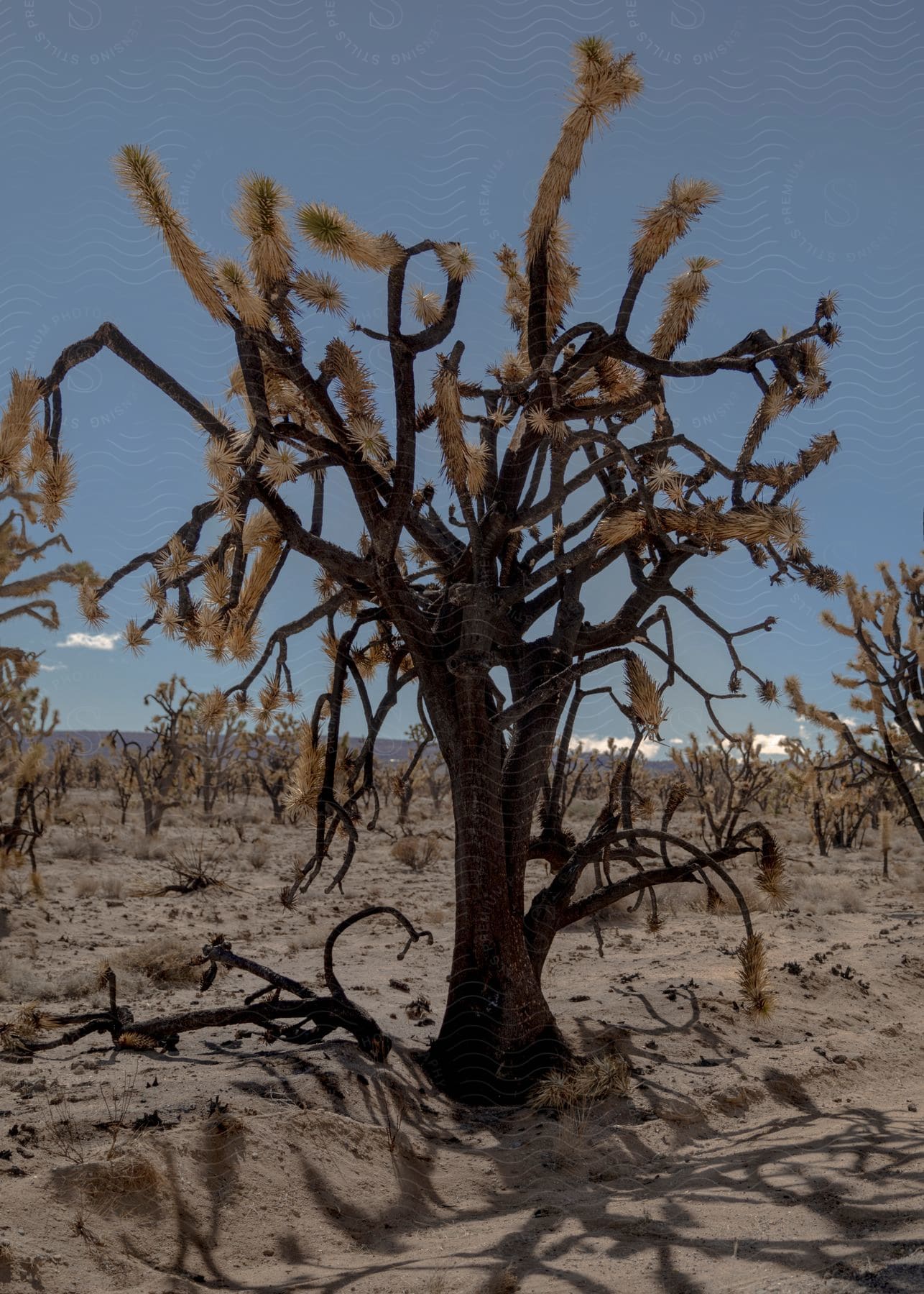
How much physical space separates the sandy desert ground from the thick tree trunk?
0.21m

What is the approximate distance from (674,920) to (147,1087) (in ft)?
28.5

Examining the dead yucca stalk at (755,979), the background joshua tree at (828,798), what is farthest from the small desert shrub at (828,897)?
the dead yucca stalk at (755,979)

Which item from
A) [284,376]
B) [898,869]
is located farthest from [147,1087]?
[898,869]

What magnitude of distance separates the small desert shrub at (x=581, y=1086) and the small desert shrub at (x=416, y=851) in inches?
462

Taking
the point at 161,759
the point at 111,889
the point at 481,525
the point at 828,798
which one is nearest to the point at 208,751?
the point at 161,759

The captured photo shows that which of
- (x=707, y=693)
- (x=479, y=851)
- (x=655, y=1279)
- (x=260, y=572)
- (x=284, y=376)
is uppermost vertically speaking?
(x=284, y=376)

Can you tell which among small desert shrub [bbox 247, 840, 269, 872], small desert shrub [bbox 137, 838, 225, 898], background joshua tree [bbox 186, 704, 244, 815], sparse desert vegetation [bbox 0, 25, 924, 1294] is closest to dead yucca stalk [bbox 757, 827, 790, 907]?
sparse desert vegetation [bbox 0, 25, 924, 1294]

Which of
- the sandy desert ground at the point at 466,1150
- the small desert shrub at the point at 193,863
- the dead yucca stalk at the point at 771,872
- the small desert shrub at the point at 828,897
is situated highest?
the dead yucca stalk at the point at 771,872

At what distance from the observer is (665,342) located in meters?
5.99

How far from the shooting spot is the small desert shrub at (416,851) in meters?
17.6

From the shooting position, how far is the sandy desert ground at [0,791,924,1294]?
340cm

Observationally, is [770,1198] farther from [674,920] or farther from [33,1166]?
[674,920]

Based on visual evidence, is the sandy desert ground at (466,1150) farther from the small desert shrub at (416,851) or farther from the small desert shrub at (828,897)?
the small desert shrub at (416,851)

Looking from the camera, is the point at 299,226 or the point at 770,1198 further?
the point at 299,226
